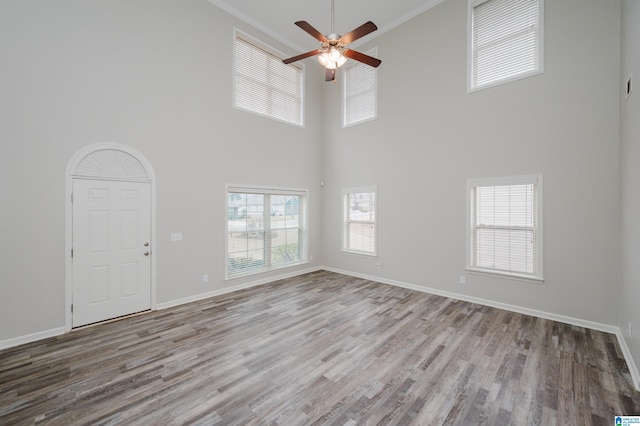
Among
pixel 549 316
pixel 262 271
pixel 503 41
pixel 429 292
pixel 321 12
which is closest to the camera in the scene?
pixel 549 316

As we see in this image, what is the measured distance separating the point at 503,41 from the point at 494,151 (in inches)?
69.9

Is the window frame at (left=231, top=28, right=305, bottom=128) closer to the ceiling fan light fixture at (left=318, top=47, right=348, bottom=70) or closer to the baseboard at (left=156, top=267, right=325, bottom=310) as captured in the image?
the ceiling fan light fixture at (left=318, top=47, right=348, bottom=70)

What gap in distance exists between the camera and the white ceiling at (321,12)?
495 cm

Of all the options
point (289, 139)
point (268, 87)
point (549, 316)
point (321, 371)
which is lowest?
point (321, 371)

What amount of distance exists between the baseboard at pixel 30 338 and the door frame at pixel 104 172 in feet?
0.31

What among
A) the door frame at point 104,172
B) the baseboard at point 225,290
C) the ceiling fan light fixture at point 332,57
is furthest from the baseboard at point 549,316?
the door frame at point 104,172

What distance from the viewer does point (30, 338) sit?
3.24 meters

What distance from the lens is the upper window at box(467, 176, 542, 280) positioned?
397 cm

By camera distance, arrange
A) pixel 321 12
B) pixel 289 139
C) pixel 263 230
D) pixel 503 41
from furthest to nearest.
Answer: pixel 289 139 → pixel 263 230 → pixel 321 12 → pixel 503 41

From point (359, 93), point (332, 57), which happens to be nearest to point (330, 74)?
point (332, 57)

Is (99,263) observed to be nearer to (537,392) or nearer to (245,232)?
(245,232)

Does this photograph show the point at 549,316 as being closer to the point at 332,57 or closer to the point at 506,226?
the point at 506,226

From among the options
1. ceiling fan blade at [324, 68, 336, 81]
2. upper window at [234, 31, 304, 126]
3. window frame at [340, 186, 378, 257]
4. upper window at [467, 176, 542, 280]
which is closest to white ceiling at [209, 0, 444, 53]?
upper window at [234, 31, 304, 126]

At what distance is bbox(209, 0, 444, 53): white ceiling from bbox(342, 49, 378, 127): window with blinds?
0.72 meters
